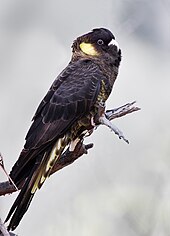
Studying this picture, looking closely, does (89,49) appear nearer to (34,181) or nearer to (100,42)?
(100,42)

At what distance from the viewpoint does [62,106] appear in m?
1.23

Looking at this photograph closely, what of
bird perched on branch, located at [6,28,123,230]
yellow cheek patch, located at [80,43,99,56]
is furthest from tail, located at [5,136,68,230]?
yellow cheek patch, located at [80,43,99,56]

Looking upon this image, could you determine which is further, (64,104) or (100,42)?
(100,42)

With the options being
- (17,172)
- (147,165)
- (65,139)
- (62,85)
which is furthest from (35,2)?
(17,172)

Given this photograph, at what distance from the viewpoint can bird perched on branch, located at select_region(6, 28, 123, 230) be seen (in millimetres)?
1042

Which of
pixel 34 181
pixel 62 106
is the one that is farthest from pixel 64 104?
pixel 34 181

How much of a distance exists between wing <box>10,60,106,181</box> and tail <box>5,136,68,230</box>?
0.04ft

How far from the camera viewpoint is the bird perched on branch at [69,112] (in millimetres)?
1042

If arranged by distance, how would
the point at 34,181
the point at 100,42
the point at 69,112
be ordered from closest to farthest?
the point at 34,181
the point at 69,112
the point at 100,42

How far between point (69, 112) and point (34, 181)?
0.72 ft

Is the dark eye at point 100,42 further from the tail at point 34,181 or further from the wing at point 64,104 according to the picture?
the tail at point 34,181

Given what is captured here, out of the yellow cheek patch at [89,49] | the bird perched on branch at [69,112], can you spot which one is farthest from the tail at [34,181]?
the yellow cheek patch at [89,49]

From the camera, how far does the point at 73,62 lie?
142 cm

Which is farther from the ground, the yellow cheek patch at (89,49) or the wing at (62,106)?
the yellow cheek patch at (89,49)
